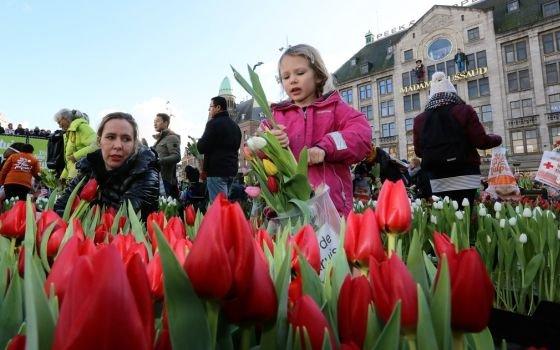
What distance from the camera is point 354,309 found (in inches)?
17.2

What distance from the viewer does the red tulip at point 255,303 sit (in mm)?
392

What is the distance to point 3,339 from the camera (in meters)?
0.49

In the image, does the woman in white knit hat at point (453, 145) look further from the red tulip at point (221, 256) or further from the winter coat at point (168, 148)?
the red tulip at point (221, 256)

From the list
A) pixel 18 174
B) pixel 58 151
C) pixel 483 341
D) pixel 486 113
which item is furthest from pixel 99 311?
pixel 486 113

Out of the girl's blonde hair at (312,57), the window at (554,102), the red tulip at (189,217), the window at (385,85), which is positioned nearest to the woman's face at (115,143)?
the red tulip at (189,217)

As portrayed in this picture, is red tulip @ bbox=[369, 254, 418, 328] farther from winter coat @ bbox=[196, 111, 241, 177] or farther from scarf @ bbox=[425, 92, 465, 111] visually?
winter coat @ bbox=[196, 111, 241, 177]

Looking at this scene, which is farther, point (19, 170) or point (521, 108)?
point (521, 108)

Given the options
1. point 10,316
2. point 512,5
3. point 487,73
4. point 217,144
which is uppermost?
point 512,5

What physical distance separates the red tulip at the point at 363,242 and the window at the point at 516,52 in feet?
100

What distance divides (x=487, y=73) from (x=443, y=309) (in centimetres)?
3113

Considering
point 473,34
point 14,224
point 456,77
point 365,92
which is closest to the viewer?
point 14,224

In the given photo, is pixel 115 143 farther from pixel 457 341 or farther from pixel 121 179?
pixel 457 341

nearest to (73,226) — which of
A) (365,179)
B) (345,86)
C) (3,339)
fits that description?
(3,339)

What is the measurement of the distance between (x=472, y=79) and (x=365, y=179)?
26.0 metres
